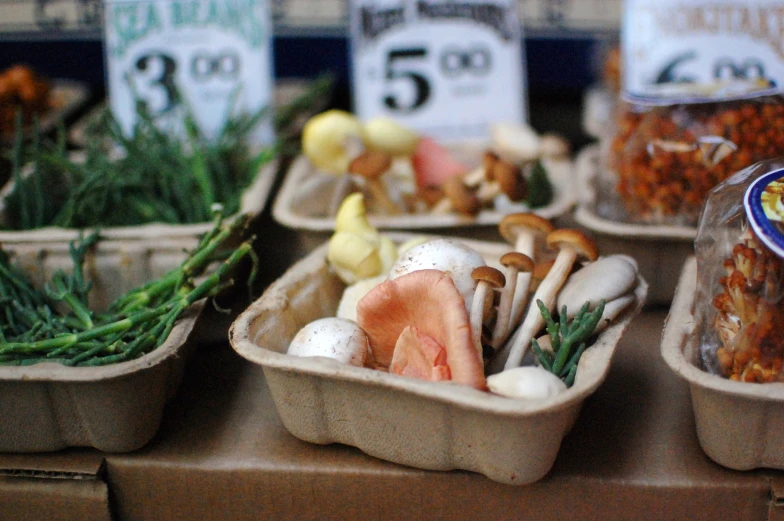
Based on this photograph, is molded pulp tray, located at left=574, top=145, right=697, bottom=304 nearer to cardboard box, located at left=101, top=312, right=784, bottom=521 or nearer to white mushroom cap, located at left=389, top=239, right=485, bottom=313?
cardboard box, located at left=101, top=312, right=784, bottom=521

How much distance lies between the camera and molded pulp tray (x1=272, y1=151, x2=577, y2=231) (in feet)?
4.74

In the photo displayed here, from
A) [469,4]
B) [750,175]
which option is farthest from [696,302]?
[469,4]

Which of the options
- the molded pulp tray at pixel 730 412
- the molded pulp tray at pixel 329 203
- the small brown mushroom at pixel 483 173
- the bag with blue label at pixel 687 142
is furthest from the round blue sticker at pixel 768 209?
the small brown mushroom at pixel 483 173

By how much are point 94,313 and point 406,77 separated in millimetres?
968

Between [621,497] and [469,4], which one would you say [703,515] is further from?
[469,4]

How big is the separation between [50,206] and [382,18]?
2.96 feet

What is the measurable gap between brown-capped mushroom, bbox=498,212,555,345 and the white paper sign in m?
0.51

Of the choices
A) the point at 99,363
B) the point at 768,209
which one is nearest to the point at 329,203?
the point at 99,363

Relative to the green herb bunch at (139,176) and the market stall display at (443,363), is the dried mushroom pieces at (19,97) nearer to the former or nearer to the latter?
the green herb bunch at (139,176)

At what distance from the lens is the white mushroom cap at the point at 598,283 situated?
3.35 feet

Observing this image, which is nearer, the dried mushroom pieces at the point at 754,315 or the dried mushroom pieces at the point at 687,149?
the dried mushroom pieces at the point at 754,315

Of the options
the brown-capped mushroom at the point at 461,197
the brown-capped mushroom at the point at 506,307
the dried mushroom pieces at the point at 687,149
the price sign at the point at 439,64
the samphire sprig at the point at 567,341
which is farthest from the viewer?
the price sign at the point at 439,64

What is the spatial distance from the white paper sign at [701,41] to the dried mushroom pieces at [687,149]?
6.4 inches

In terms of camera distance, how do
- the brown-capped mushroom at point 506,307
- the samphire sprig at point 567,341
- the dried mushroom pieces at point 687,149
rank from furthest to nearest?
the dried mushroom pieces at point 687,149
the brown-capped mushroom at point 506,307
the samphire sprig at point 567,341
